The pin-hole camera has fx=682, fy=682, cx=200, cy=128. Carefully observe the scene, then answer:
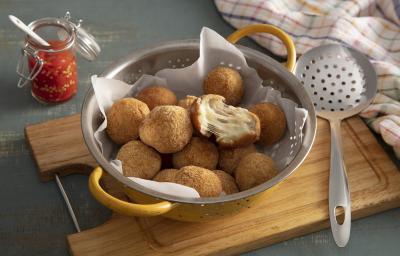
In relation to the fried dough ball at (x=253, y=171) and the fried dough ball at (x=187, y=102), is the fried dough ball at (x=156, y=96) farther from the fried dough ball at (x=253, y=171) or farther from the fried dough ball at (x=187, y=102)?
the fried dough ball at (x=253, y=171)

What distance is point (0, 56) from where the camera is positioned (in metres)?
1.23

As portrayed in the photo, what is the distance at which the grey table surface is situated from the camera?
0.98 meters

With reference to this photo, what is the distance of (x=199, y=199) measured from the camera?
2.78ft

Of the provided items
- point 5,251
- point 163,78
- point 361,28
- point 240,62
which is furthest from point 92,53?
point 361,28

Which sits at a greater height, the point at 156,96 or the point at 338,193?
the point at 156,96

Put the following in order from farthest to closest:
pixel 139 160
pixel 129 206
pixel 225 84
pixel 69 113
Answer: pixel 69 113
pixel 225 84
pixel 139 160
pixel 129 206

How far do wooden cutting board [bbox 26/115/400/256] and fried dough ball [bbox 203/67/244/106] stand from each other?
6.1 inches

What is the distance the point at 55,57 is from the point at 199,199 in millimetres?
411

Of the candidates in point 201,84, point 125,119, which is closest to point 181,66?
point 201,84

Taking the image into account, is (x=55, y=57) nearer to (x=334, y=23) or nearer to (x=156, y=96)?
(x=156, y=96)

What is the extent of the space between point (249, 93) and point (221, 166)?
0.52 feet

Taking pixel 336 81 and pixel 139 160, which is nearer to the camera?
pixel 139 160

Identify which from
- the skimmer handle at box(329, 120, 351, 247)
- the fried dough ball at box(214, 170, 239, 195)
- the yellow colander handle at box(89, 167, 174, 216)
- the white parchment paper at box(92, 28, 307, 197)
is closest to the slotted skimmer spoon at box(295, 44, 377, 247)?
the skimmer handle at box(329, 120, 351, 247)

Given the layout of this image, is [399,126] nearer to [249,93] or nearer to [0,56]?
[249,93]
